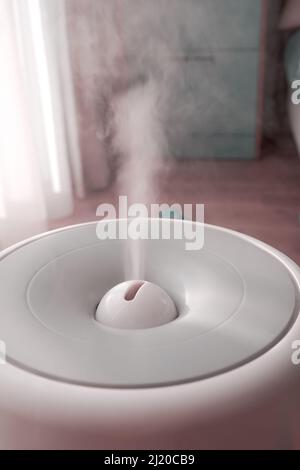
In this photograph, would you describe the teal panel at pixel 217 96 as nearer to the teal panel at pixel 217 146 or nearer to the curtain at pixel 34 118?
the teal panel at pixel 217 146

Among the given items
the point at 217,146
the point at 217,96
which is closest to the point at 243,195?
the point at 217,146

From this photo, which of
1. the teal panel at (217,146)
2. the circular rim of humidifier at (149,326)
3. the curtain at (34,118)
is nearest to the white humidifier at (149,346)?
the circular rim of humidifier at (149,326)

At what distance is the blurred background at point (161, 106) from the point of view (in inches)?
61.2

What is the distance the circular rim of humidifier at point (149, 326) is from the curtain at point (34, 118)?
0.75 metres

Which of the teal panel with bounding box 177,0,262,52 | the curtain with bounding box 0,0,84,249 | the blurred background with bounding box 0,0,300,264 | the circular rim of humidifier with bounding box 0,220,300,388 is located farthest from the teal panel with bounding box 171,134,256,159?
the circular rim of humidifier with bounding box 0,220,300,388

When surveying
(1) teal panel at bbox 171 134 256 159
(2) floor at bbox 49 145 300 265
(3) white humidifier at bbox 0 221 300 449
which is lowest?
(3) white humidifier at bbox 0 221 300 449

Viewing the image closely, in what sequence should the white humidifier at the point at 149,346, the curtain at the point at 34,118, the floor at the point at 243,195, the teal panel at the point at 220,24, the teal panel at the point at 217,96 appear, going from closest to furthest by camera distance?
the white humidifier at the point at 149,346 < the curtain at the point at 34,118 < the floor at the point at 243,195 < the teal panel at the point at 220,24 < the teal panel at the point at 217,96

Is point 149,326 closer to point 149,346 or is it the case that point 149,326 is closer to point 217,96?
point 149,346

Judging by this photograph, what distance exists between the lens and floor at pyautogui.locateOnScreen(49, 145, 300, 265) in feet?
5.41

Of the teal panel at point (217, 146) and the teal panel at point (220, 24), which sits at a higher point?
the teal panel at point (220, 24)

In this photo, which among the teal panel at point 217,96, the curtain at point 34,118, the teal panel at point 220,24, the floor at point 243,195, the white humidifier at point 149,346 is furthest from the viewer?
the teal panel at point 217,96

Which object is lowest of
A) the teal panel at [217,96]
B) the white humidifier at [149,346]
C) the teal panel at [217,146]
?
the white humidifier at [149,346]

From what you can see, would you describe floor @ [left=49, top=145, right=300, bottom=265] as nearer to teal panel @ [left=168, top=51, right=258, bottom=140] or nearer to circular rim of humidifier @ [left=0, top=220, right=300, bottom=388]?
teal panel @ [left=168, top=51, right=258, bottom=140]
